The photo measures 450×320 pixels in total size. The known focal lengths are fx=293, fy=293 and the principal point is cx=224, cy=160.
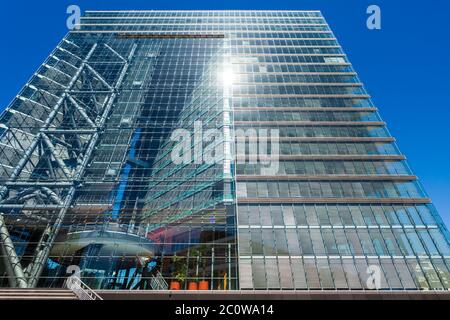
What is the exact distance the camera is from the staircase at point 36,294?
22281 mm

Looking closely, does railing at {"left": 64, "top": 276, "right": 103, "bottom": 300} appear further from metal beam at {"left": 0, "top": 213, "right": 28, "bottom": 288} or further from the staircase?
metal beam at {"left": 0, "top": 213, "right": 28, "bottom": 288}

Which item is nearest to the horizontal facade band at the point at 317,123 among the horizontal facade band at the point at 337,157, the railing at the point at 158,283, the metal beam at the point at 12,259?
the horizontal facade band at the point at 337,157

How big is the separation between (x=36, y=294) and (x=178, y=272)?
11.3 meters

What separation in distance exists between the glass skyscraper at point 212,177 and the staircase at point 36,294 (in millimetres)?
3907

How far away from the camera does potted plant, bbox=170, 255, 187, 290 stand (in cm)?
2627

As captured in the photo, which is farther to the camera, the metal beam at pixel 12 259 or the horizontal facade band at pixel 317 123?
the horizontal facade band at pixel 317 123

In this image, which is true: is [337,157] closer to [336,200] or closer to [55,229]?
[336,200]

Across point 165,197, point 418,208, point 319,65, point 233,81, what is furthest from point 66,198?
point 319,65

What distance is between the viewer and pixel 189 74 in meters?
55.7

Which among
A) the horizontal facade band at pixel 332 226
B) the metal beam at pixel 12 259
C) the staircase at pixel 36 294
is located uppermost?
the horizontal facade band at pixel 332 226

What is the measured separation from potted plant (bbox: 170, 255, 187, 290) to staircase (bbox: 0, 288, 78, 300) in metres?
8.04

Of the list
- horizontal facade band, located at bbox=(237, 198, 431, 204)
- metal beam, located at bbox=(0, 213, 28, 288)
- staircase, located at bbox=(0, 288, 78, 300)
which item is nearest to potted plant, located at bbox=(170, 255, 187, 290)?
staircase, located at bbox=(0, 288, 78, 300)

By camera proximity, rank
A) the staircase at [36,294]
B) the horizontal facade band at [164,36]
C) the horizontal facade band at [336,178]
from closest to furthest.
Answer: the staircase at [36,294] < the horizontal facade band at [336,178] < the horizontal facade band at [164,36]

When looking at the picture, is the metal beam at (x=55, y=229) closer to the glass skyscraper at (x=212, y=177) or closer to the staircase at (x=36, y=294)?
the glass skyscraper at (x=212, y=177)
